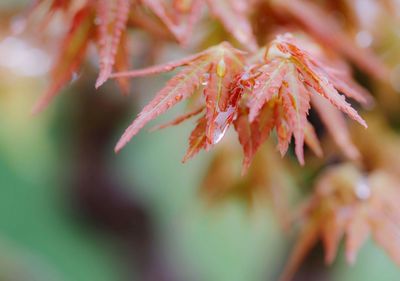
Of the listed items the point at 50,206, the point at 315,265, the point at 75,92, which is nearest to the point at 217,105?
the point at 315,265

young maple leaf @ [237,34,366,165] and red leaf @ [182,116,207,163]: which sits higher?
red leaf @ [182,116,207,163]

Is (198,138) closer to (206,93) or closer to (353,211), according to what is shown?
(206,93)

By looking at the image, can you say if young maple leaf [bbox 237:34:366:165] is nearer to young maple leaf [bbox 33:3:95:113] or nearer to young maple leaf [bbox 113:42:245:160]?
young maple leaf [bbox 113:42:245:160]

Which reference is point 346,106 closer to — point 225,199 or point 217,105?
point 217,105

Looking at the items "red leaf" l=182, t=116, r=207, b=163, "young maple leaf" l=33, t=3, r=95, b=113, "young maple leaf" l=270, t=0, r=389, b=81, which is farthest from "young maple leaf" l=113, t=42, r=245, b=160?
"young maple leaf" l=270, t=0, r=389, b=81

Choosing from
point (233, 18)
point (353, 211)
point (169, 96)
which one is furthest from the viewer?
point (353, 211)


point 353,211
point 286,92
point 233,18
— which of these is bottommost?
point 353,211

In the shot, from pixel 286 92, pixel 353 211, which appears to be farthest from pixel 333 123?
pixel 286 92
